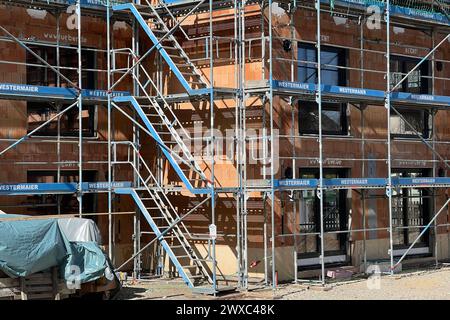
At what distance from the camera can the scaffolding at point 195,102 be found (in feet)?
64.4

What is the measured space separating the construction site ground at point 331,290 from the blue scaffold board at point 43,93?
14.2 ft

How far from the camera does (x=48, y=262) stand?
1647cm

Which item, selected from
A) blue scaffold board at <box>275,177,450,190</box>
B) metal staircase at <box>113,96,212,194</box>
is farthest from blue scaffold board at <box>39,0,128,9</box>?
blue scaffold board at <box>275,177,450,190</box>

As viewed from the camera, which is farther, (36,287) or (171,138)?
(171,138)

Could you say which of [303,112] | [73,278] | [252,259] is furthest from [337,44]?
[73,278]

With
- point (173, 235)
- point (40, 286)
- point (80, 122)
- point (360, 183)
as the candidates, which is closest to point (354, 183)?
point (360, 183)

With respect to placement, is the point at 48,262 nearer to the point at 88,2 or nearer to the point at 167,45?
the point at 88,2

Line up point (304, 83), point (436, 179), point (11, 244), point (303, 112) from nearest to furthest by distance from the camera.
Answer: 1. point (11, 244)
2. point (304, 83)
3. point (303, 112)
4. point (436, 179)

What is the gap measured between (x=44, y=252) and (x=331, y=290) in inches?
250

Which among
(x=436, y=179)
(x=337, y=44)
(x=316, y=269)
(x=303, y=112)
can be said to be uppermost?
(x=337, y=44)

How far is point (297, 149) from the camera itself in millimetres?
21156

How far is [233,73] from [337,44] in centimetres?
318

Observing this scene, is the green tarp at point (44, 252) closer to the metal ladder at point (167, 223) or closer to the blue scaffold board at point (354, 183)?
the metal ladder at point (167, 223)

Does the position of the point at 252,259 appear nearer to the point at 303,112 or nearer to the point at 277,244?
the point at 277,244
